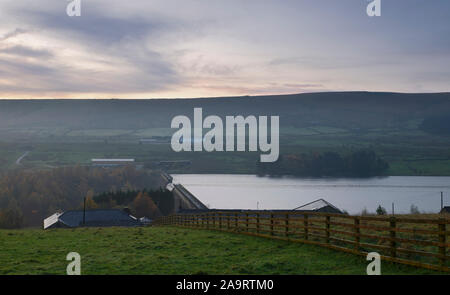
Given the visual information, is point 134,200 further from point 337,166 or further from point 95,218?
point 337,166

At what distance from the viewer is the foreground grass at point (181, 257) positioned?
46.8ft

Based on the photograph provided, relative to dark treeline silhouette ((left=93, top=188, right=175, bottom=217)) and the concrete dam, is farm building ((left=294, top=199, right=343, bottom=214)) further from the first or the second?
dark treeline silhouette ((left=93, top=188, right=175, bottom=217))

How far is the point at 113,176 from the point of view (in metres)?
157

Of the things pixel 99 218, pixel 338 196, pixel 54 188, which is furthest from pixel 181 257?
pixel 54 188

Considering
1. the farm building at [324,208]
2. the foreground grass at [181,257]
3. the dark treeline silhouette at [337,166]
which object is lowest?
the farm building at [324,208]

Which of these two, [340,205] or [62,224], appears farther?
[340,205]

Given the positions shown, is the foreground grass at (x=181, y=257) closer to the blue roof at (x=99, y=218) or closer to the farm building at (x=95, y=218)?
the farm building at (x=95, y=218)

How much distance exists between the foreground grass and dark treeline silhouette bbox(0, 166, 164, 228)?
69.9m

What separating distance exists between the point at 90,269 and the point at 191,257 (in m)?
3.47

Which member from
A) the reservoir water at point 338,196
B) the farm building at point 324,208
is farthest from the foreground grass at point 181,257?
the reservoir water at point 338,196

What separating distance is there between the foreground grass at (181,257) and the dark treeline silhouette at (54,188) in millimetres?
69948

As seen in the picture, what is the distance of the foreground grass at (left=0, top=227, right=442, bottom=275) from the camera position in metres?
14.3
